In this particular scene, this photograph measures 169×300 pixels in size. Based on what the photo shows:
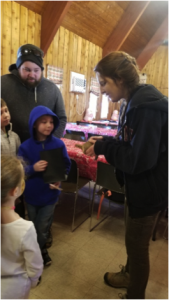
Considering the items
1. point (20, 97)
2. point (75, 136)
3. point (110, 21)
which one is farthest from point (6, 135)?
point (110, 21)

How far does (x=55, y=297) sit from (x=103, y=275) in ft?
1.36

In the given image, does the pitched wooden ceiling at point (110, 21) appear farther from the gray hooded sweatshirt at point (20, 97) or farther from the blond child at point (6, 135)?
the blond child at point (6, 135)

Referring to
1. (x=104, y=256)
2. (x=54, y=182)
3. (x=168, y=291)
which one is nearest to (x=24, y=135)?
(x=54, y=182)

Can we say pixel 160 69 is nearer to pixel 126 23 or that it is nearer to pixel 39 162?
pixel 126 23

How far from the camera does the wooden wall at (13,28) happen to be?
3.20 m

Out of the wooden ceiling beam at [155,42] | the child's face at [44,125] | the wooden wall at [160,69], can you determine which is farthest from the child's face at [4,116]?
the wooden wall at [160,69]

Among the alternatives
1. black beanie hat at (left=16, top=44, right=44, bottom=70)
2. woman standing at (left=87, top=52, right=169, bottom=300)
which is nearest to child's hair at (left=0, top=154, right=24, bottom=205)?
woman standing at (left=87, top=52, right=169, bottom=300)

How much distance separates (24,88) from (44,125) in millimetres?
450

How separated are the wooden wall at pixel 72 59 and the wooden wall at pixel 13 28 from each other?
61 centimetres

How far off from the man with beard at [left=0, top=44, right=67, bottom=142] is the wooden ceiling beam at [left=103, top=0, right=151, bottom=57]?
10.8 ft

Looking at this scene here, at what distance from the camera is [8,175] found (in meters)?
0.82

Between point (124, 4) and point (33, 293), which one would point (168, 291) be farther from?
point (124, 4)

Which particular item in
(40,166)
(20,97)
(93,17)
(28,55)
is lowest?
(40,166)

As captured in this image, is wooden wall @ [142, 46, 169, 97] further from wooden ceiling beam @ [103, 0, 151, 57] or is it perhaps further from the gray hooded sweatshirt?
the gray hooded sweatshirt
